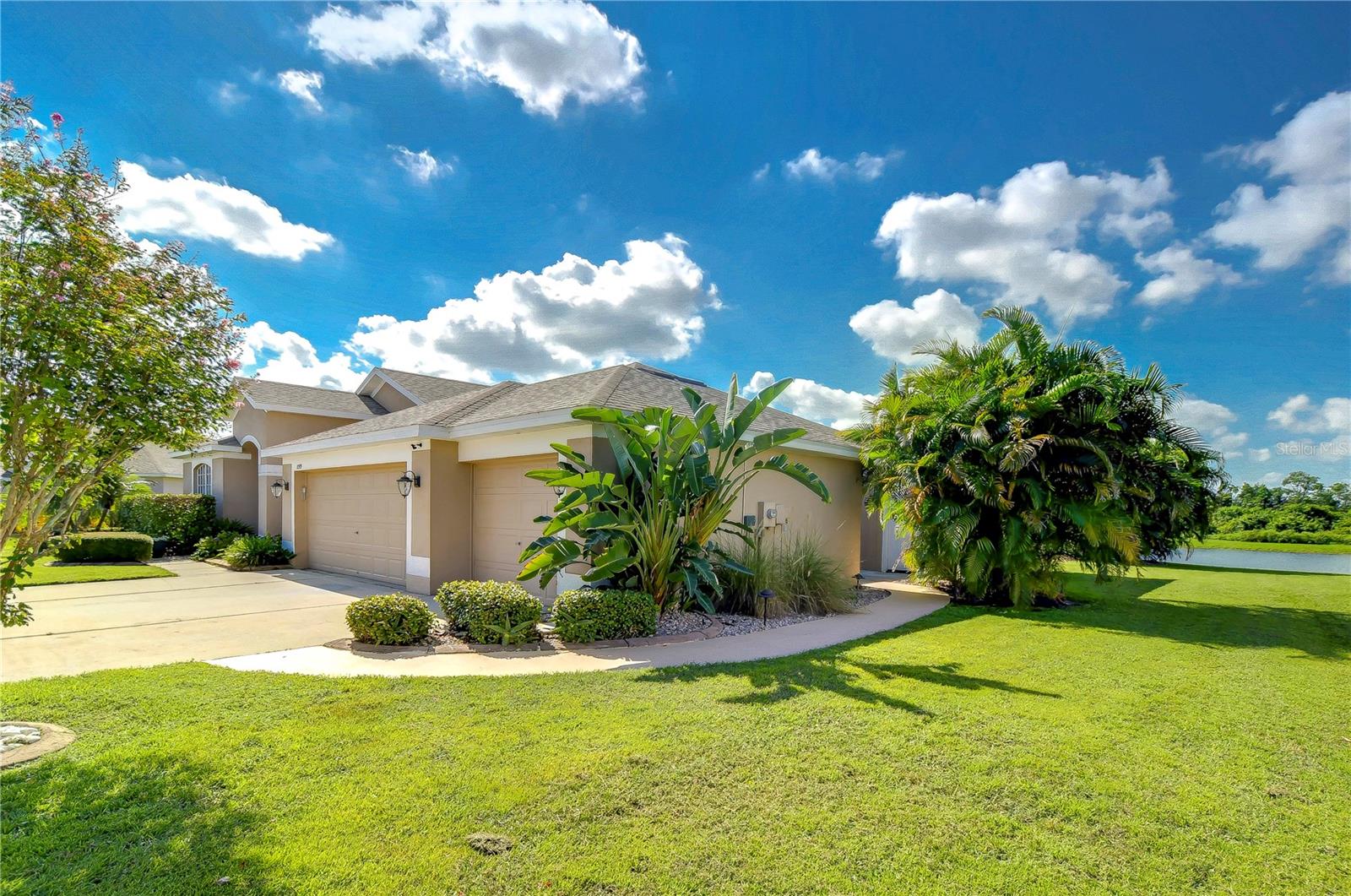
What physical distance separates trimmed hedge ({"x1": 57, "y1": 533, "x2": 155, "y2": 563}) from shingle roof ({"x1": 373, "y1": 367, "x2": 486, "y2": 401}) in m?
8.24

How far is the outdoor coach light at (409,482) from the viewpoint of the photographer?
1154 centimetres

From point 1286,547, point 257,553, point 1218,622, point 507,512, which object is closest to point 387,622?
point 507,512

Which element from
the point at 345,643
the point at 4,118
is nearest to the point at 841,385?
the point at 345,643

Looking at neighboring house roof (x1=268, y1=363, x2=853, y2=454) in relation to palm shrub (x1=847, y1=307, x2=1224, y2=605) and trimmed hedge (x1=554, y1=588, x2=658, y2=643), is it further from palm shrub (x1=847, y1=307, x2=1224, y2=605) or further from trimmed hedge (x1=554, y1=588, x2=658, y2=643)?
trimmed hedge (x1=554, y1=588, x2=658, y2=643)

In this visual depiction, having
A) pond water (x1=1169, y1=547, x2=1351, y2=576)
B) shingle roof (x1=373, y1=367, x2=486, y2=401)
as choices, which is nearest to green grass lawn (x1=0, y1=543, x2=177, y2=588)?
shingle roof (x1=373, y1=367, x2=486, y2=401)

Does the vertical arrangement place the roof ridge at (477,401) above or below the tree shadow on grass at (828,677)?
above

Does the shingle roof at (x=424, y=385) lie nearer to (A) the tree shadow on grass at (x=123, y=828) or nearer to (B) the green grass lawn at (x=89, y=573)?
(B) the green grass lawn at (x=89, y=573)

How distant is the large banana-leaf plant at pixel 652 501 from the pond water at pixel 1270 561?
22.2 m

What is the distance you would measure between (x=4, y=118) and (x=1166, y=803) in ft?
27.3

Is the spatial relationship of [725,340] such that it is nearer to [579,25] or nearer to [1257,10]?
[579,25]

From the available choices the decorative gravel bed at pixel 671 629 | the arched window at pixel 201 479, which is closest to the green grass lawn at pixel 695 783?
the decorative gravel bed at pixel 671 629

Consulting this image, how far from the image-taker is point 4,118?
3844mm

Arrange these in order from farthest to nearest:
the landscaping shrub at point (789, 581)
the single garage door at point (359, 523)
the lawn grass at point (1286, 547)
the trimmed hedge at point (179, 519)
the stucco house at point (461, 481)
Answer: the lawn grass at point (1286, 547) < the trimmed hedge at point (179, 519) < the single garage door at point (359, 523) < the stucco house at point (461, 481) < the landscaping shrub at point (789, 581)

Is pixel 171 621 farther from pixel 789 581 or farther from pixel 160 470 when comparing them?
pixel 160 470
